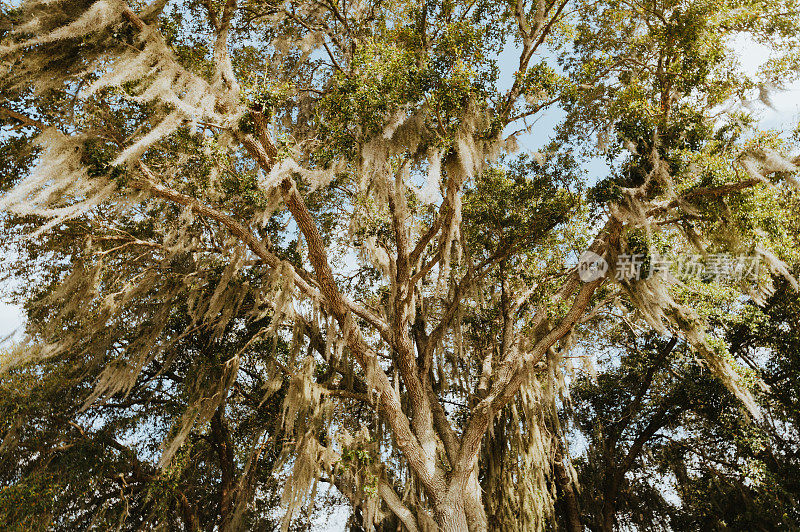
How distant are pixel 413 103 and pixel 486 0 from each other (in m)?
2.33

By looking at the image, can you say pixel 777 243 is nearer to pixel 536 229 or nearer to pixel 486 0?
pixel 536 229

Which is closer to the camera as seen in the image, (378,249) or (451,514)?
(451,514)

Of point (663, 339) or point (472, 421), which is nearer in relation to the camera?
point (472, 421)

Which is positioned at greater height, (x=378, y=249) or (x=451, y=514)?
(x=378, y=249)

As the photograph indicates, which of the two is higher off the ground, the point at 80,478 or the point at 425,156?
the point at 425,156

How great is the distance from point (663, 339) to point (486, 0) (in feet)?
21.2

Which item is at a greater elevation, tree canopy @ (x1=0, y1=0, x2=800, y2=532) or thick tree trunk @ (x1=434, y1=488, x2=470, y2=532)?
tree canopy @ (x1=0, y1=0, x2=800, y2=532)

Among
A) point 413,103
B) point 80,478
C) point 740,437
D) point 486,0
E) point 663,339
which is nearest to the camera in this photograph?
point 413,103

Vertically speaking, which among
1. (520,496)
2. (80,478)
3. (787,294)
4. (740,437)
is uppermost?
(787,294)

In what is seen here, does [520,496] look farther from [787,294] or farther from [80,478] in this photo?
[80,478]

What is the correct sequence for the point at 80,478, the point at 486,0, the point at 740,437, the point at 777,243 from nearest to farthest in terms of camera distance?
the point at 777,243, the point at 486,0, the point at 80,478, the point at 740,437

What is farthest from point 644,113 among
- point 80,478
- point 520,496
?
point 80,478

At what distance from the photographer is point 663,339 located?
8195 millimetres

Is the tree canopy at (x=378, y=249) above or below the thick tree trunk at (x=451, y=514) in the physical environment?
above
